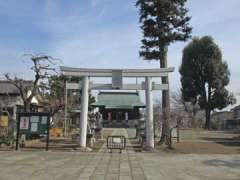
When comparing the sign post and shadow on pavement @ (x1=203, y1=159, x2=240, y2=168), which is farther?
the sign post

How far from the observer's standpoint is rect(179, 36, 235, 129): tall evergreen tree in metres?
46.5

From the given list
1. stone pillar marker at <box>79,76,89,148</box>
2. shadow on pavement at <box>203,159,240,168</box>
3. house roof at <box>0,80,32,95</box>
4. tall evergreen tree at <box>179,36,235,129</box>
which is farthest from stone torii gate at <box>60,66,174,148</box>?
tall evergreen tree at <box>179,36,235,129</box>

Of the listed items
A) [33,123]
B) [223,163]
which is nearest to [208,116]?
[33,123]

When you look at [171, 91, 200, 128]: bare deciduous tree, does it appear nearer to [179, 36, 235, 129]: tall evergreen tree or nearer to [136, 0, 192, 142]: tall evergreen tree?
[179, 36, 235, 129]: tall evergreen tree

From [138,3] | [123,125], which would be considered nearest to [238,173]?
[138,3]

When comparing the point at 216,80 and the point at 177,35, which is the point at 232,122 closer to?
the point at 216,80

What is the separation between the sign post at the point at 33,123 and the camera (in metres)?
17.2

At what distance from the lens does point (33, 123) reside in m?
17.2

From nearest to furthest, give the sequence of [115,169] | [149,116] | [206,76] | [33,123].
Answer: [115,169]
[33,123]
[149,116]
[206,76]

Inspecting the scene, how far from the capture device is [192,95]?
158 ft

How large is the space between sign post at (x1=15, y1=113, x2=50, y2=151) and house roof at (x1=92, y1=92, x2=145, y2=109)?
2823 cm

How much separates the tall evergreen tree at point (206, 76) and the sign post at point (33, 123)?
33.2 m

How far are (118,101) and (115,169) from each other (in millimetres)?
37760

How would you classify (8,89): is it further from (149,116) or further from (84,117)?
(149,116)
